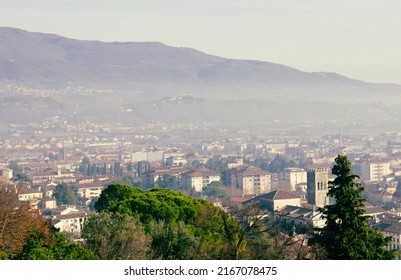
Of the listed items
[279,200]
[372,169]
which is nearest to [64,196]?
[279,200]

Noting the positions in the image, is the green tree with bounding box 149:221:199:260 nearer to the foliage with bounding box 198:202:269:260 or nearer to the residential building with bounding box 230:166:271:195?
the foliage with bounding box 198:202:269:260

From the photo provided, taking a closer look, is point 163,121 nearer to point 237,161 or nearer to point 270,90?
point 270,90

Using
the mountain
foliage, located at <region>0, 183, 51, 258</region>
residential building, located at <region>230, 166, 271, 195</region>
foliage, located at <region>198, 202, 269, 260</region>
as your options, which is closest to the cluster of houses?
residential building, located at <region>230, 166, 271, 195</region>

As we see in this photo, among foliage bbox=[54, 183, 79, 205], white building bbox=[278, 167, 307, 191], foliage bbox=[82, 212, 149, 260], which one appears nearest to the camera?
foliage bbox=[82, 212, 149, 260]

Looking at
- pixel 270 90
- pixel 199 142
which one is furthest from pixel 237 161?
pixel 270 90

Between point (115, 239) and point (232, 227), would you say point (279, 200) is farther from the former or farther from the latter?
point (115, 239)

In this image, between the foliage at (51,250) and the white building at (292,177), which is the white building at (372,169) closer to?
the white building at (292,177)
